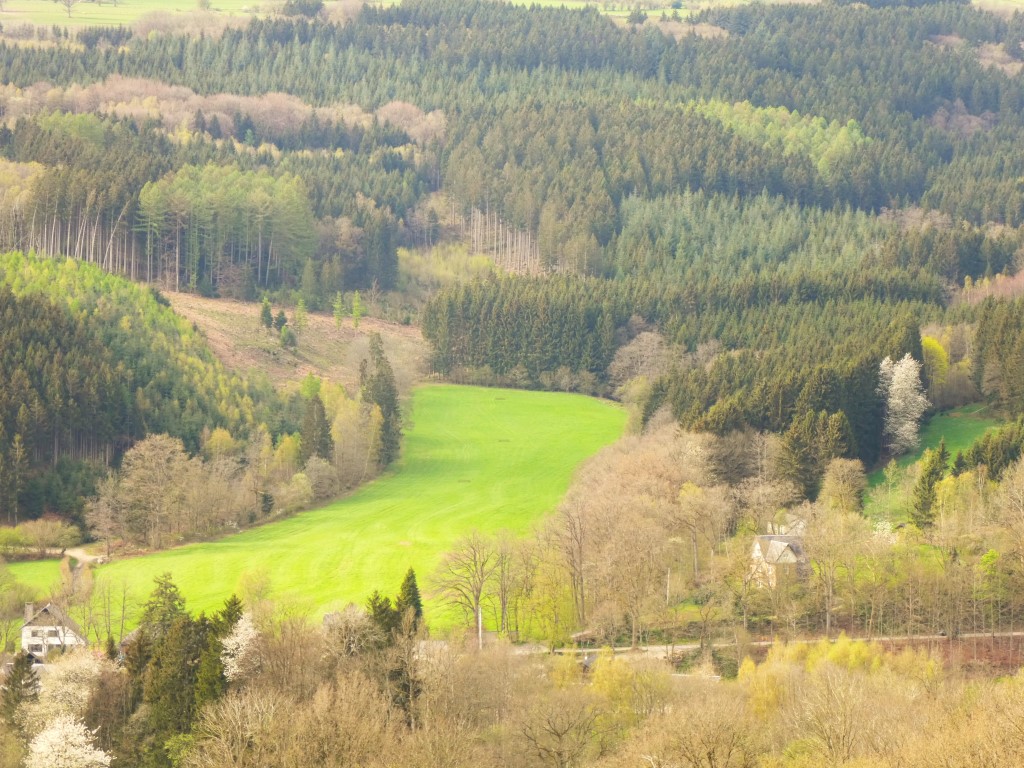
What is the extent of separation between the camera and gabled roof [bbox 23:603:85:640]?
84.9 meters

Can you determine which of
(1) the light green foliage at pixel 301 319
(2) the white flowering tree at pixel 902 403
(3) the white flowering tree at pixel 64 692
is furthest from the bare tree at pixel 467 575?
(1) the light green foliage at pixel 301 319

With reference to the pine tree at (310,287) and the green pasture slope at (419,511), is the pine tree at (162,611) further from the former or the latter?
the pine tree at (310,287)

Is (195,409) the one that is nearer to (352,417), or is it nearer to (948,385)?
(352,417)

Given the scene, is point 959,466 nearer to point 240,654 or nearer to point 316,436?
point 240,654

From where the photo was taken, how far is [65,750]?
6894 centimetres

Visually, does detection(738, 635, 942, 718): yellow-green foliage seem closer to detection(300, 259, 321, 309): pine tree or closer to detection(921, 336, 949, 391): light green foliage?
detection(921, 336, 949, 391): light green foliage

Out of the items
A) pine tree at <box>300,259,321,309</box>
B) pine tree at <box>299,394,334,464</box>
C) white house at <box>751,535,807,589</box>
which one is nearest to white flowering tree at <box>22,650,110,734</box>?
white house at <box>751,535,807,589</box>

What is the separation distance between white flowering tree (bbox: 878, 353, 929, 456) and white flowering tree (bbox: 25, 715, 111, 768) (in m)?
54.1

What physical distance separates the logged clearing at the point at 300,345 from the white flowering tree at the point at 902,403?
41.7 meters

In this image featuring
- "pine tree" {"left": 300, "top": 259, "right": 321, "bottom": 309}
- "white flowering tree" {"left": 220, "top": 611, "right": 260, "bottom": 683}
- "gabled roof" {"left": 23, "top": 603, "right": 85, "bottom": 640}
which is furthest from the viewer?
"pine tree" {"left": 300, "top": 259, "right": 321, "bottom": 309}

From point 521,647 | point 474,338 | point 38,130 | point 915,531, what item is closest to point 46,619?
point 521,647

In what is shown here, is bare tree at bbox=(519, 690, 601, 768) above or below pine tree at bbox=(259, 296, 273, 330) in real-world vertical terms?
above

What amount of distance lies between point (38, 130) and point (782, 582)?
4555 inches

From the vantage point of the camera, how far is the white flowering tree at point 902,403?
105 meters
